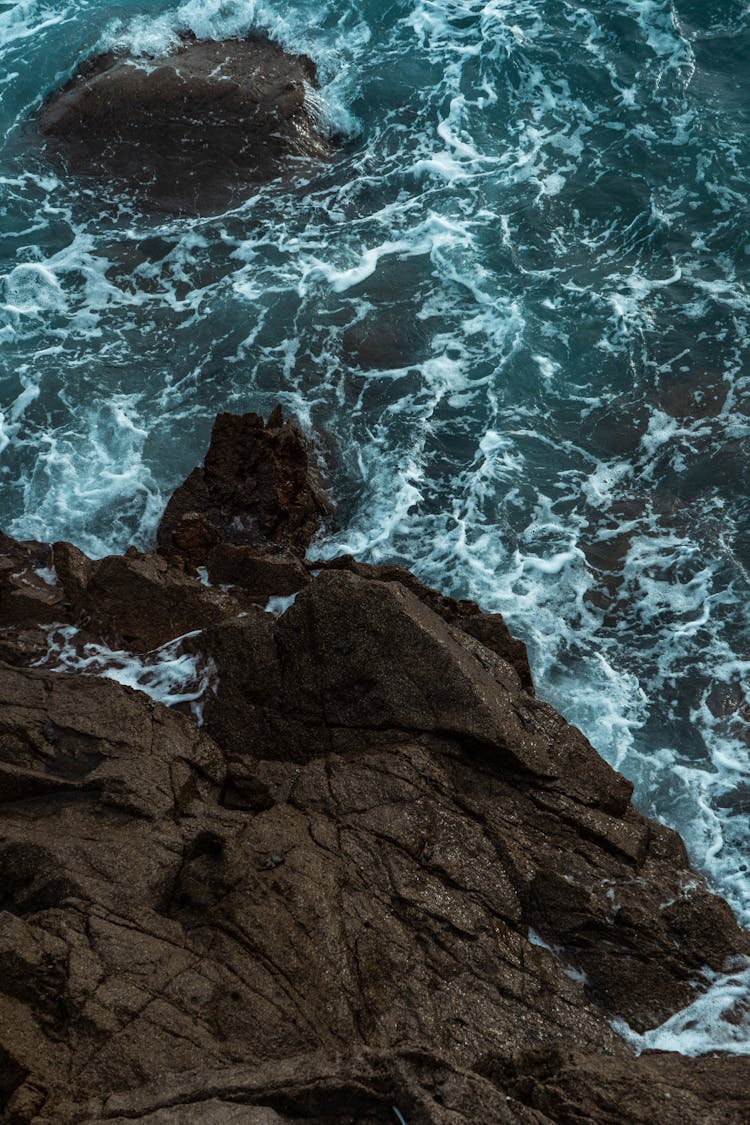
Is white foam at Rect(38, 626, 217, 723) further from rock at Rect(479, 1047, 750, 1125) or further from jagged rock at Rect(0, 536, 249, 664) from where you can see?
rock at Rect(479, 1047, 750, 1125)

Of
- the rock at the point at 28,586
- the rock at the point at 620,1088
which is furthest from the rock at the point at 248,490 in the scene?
the rock at the point at 620,1088

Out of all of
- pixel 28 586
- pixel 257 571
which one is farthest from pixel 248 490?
pixel 28 586

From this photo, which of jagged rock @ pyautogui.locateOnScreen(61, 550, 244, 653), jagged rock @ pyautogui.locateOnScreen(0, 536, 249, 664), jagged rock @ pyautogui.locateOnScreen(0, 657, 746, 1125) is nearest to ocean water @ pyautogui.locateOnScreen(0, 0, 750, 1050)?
jagged rock @ pyautogui.locateOnScreen(0, 536, 249, 664)

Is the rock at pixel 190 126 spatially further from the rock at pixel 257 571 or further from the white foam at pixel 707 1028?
the white foam at pixel 707 1028

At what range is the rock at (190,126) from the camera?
22.7 metres

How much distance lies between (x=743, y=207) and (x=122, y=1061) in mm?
20067

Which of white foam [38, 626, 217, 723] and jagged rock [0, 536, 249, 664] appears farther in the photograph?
jagged rock [0, 536, 249, 664]

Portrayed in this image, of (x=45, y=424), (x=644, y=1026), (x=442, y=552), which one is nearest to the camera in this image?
(x=644, y=1026)

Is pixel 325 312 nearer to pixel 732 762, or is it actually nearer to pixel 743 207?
pixel 743 207

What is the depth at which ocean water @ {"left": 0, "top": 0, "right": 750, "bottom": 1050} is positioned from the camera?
14.6 meters

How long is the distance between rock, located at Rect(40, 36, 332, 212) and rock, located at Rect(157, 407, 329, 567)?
9333mm

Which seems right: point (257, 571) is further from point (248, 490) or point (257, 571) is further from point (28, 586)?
point (28, 586)

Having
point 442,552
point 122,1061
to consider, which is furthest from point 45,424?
point 122,1061

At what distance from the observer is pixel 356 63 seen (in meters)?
25.3
